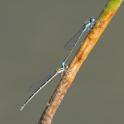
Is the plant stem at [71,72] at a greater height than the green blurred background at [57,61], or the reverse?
the green blurred background at [57,61]

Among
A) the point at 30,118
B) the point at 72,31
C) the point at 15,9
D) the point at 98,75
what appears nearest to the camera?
the point at 30,118

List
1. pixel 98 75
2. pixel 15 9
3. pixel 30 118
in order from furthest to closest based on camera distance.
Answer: pixel 15 9, pixel 98 75, pixel 30 118

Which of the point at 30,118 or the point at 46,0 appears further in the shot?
the point at 46,0

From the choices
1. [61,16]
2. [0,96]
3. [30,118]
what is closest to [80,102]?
[30,118]

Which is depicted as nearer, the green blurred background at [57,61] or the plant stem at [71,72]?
the plant stem at [71,72]

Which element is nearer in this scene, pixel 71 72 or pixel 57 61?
pixel 71 72

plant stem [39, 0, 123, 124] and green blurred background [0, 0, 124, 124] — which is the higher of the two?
green blurred background [0, 0, 124, 124]

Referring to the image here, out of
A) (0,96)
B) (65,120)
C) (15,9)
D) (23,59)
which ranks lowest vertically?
(65,120)

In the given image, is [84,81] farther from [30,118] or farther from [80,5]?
[80,5]

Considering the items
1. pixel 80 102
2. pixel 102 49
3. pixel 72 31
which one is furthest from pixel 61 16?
pixel 80 102

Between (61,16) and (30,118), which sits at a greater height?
(61,16)

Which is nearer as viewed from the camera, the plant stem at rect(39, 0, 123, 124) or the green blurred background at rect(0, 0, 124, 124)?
the plant stem at rect(39, 0, 123, 124)
